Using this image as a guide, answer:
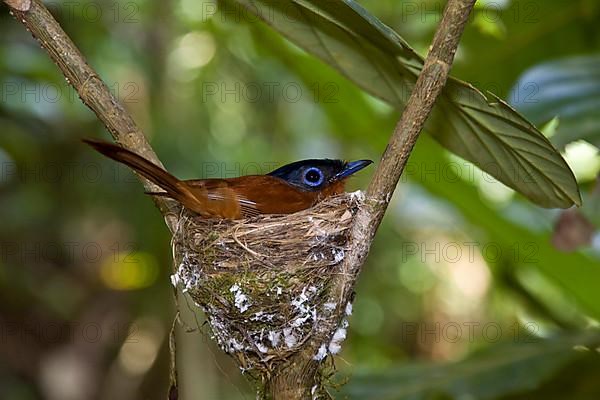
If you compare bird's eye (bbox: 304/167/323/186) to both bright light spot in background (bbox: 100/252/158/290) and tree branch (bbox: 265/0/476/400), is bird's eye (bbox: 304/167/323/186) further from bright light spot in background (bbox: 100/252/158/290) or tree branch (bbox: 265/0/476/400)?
bright light spot in background (bbox: 100/252/158/290)

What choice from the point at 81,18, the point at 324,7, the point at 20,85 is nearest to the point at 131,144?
the point at 324,7

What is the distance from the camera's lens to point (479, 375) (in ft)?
10.1

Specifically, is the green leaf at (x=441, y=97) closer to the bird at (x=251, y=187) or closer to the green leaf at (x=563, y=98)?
the bird at (x=251, y=187)

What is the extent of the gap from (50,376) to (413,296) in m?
3.24

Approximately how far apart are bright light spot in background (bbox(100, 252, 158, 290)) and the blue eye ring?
8.46 feet

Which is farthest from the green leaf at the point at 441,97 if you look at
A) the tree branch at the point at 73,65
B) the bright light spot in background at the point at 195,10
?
the bright light spot in background at the point at 195,10

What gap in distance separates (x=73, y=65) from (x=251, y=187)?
1.17 meters

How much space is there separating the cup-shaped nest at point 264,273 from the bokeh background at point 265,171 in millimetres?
117

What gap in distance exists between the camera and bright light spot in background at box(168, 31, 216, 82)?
228 inches

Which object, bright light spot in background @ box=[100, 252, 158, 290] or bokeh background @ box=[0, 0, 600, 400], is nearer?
bokeh background @ box=[0, 0, 600, 400]

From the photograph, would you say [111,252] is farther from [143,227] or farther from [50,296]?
[143,227]

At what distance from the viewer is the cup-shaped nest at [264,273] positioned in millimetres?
2062

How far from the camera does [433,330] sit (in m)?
7.45

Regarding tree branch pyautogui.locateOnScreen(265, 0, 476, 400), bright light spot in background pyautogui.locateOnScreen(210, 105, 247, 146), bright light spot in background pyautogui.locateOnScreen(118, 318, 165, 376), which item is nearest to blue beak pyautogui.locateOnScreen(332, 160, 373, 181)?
tree branch pyautogui.locateOnScreen(265, 0, 476, 400)
